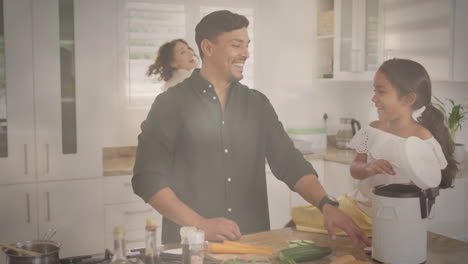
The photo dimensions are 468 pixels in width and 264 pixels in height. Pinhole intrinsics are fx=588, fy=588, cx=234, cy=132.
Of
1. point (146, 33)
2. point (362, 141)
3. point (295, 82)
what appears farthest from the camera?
point (295, 82)

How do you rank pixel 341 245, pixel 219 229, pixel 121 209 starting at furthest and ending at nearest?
pixel 121 209
pixel 219 229
pixel 341 245

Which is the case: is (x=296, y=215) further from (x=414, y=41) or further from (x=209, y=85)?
(x=414, y=41)

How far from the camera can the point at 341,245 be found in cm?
153

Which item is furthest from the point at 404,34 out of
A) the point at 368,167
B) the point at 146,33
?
the point at 146,33

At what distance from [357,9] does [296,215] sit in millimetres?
1438

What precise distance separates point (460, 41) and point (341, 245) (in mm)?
1250

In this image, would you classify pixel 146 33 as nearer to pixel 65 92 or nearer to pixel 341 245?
pixel 65 92

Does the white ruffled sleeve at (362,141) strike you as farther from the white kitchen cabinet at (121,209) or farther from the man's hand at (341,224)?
the white kitchen cabinet at (121,209)

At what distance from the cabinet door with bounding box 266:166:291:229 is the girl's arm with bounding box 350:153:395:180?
0.76m

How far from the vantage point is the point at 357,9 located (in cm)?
278

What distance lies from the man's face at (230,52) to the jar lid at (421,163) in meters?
0.58

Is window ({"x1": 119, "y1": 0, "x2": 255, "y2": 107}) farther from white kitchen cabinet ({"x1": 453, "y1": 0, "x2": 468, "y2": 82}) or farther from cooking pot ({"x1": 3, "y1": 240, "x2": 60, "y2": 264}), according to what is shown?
cooking pot ({"x1": 3, "y1": 240, "x2": 60, "y2": 264})

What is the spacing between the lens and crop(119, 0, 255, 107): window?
8.52ft

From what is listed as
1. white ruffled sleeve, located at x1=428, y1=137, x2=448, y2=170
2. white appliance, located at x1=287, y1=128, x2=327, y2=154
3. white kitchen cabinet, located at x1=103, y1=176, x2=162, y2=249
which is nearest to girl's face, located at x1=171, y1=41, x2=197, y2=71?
white kitchen cabinet, located at x1=103, y1=176, x2=162, y2=249
